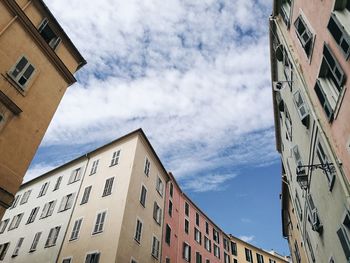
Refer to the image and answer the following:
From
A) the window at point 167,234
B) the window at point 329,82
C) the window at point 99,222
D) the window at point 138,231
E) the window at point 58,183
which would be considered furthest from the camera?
the window at point 58,183

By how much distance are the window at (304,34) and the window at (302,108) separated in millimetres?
2039

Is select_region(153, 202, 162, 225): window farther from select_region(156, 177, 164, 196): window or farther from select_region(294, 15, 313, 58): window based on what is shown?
select_region(294, 15, 313, 58): window

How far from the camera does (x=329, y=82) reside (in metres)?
9.70

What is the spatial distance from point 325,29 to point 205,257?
1372 inches

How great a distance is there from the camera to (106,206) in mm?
22984

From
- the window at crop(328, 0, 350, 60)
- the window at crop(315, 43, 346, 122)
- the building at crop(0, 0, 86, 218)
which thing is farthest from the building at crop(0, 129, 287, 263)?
the window at crop(328, 0, 350, 60)

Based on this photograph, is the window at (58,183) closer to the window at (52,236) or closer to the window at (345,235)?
the window at (52,236)

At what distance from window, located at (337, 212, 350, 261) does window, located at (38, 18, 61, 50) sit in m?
15.9

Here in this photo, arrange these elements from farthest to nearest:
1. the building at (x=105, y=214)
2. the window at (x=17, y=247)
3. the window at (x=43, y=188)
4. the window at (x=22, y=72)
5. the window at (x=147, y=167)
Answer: the window at (x=43, y=188) < the window at (x=147, y=167) < the window at (x=17, y=247) < the building at (x=105, y=214) < the window at (x=22, y=72)

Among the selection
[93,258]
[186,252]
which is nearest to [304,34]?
[93,258]

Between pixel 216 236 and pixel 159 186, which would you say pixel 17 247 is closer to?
pixel 159 186

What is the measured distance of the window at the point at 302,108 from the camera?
11.6 metres

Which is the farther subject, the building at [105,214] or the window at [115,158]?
the window at [115,158]

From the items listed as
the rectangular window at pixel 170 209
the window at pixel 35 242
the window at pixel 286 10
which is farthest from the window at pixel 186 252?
the window at pixel 286 10
